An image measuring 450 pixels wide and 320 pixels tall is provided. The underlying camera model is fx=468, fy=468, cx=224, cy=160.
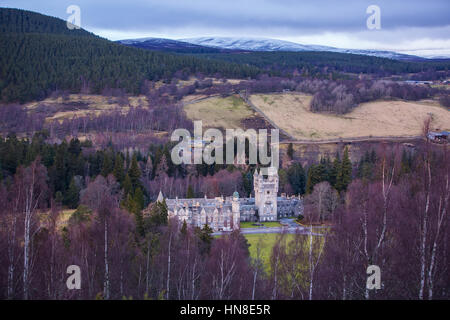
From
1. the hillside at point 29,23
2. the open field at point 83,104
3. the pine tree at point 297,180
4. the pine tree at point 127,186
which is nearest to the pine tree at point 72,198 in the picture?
the pine tree at point 127,186

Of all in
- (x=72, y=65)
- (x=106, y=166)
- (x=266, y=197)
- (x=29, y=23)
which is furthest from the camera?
(x=29, y=23)

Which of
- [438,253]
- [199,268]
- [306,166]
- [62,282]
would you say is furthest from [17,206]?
[306,166]

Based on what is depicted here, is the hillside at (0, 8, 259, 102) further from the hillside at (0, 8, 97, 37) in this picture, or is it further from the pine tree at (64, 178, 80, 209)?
the pine tree at (64, 178, 80, 209)

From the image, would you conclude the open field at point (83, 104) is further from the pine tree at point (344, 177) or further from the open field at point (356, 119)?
the pine tree at point (344, 177)

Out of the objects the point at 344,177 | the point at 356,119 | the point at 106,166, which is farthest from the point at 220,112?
the point at 344,177

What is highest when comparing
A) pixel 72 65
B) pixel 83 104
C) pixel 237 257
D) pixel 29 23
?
pixel 29 23

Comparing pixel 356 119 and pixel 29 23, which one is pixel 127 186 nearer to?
pixel 356 119
